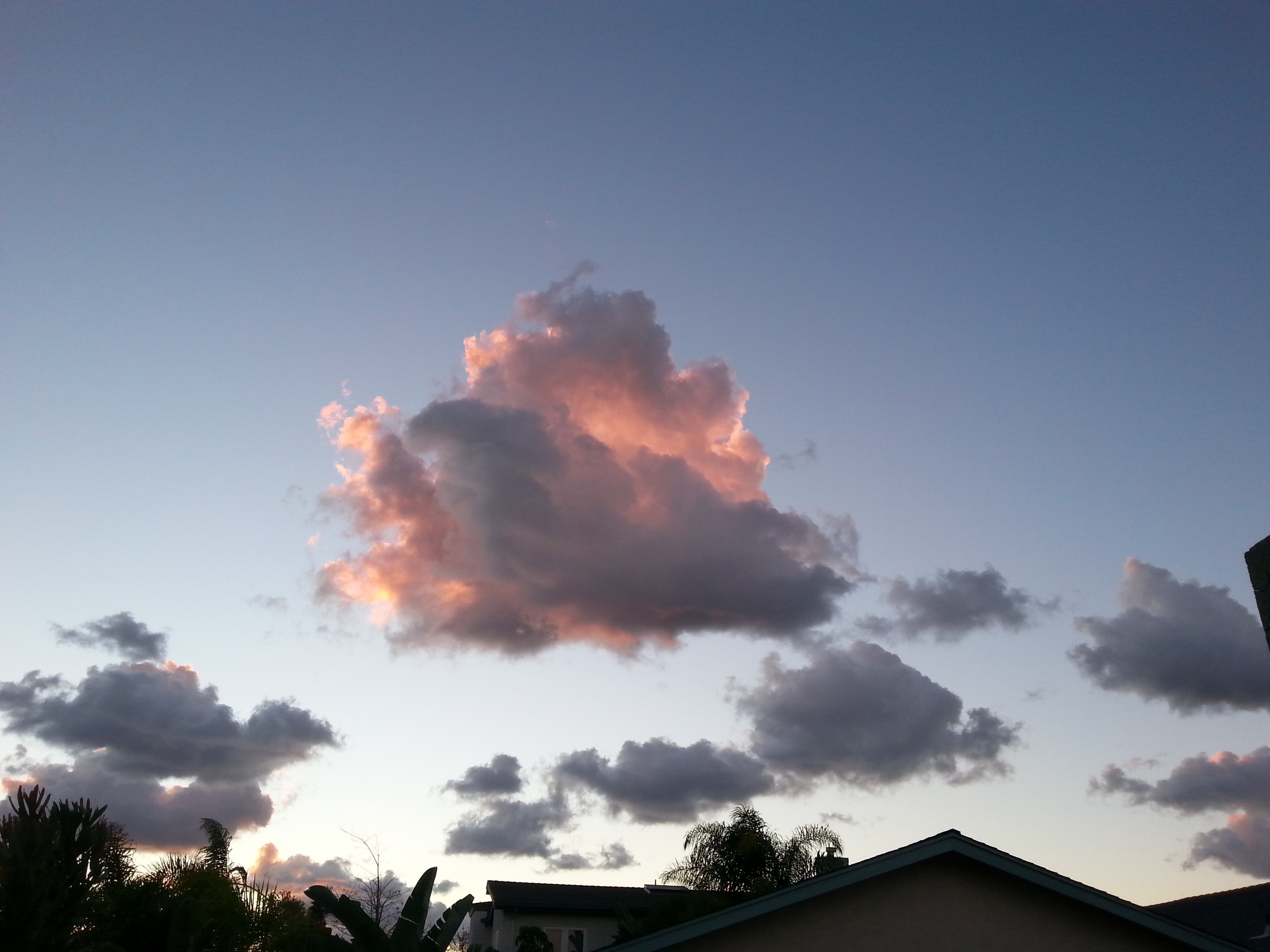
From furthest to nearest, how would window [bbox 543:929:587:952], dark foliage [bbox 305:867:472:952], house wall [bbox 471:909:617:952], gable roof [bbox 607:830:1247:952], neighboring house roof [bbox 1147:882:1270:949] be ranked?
1. house wall [bbox 471:909:617:952]
2. window [bbox 543:929:587:952]
3. neighboring house roof [bbox 1147:882:1270:949]
4. dark foliage [bbox 305:867:472:952]
5. gable roof [bbox 607:830:1247:952]

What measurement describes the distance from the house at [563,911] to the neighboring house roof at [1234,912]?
1839 cm

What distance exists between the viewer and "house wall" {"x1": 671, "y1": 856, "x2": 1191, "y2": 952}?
15125 millimetres

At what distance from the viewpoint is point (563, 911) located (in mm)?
43875

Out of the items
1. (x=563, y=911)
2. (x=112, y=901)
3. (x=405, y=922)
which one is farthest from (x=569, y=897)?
(x=405, y=922)

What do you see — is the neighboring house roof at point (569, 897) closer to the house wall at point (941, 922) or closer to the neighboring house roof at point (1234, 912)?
the neighboring house roof at point (1234, 912)

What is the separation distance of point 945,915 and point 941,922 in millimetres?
125

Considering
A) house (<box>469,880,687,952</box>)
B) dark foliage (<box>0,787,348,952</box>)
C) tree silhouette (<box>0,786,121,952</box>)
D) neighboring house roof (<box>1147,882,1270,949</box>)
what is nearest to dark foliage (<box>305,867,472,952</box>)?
dark foliage (<box>0,787,348,952</box>)

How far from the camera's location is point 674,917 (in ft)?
80.0

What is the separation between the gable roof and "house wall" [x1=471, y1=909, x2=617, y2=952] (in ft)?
102

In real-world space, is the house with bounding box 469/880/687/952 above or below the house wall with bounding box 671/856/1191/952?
above

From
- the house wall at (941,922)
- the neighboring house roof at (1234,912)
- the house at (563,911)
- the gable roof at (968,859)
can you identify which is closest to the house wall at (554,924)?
the house at (563,911)

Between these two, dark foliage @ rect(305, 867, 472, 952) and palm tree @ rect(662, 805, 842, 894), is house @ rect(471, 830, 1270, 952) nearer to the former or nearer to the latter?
dark foliage @ rect(305, 867, 472, 952)

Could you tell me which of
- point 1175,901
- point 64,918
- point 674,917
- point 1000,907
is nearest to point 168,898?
point 64,918

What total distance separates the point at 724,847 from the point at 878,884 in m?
27.5
